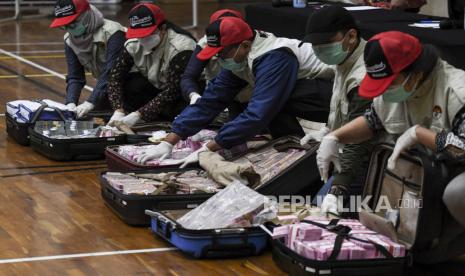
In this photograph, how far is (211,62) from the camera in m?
6.46

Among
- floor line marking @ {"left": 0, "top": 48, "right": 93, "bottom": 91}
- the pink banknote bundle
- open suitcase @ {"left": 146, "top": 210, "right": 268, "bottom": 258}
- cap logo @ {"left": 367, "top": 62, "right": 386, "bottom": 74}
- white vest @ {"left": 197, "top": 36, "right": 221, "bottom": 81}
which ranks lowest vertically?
floor line marking @ {"left": 0, "top": 48, "right": 93, "bottom": 91}

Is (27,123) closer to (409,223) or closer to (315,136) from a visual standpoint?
(315,136)

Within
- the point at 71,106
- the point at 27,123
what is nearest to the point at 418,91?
the point at 27,123

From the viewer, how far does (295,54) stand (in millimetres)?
5254

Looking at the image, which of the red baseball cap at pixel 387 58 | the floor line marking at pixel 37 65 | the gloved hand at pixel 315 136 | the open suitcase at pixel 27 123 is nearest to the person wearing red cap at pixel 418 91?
the red baseball cap at pixel 387 58

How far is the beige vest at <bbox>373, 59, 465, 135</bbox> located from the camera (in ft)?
13.3

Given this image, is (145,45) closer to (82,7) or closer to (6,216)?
(82,7)

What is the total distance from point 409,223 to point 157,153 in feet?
5.82

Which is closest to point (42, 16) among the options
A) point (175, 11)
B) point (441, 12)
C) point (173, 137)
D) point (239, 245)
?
point (175, 11)

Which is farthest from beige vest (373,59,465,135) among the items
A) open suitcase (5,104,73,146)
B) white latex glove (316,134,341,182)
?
open suitcase (5,104,73,146)

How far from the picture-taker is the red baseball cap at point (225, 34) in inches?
202

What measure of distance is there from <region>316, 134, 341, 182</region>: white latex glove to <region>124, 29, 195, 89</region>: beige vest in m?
2.20

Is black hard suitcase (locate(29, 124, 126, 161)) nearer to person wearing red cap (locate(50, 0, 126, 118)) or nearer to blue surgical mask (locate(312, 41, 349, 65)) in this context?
person wearing red cap (locate(50, 0, 126, 118))

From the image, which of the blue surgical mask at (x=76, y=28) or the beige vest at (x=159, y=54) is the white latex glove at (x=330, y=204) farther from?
the blue surgical mask at (x=76, y=28)
